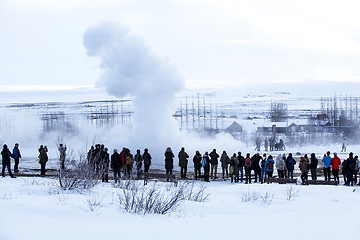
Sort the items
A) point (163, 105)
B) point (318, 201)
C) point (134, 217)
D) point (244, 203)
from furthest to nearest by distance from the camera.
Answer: point (163, 105) → point (318, 201) → point (244, 203) → point (134, 217)

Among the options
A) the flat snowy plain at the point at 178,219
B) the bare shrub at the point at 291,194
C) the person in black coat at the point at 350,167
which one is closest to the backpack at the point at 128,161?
the flat snowy plain at the point at 178,219

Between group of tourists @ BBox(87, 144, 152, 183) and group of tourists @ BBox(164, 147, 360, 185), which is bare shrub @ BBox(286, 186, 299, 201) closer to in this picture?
group of tourists @ BBox(164, 147, 360, 185)

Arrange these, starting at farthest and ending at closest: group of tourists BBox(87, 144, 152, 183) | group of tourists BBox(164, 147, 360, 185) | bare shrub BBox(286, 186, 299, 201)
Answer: group of tourists BBox(164, 147, 360, 185) < group of tourists BBox(87, 144, 152, 183) < bare shrub BBox(286, 186, 299, 201)

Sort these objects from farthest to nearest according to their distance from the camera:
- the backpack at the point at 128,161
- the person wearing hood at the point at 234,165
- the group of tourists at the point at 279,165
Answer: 1. the person wearing hood at the point at 234,165
2. the backpack at the point at 128,161
3. the group of tourists at the point at 279,165

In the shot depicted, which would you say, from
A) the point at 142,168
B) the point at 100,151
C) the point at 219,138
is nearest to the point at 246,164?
the point at 142,168

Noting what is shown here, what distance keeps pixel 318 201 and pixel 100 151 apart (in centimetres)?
740

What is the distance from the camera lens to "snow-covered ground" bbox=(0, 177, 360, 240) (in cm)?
795

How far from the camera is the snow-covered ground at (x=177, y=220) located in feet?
26.1

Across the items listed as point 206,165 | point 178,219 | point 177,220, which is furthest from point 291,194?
point 177,220

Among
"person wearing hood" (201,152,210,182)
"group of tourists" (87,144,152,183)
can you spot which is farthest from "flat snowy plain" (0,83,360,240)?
"person wearing hood" (201,152,210,182)

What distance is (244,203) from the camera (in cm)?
1234

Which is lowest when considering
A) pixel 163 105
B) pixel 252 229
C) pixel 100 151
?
pixel 252 229

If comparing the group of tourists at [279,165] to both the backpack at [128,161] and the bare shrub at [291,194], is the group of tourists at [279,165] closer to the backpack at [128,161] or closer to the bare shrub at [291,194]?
the backpack at [128,161]

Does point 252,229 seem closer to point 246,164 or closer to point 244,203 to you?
point 244,203
